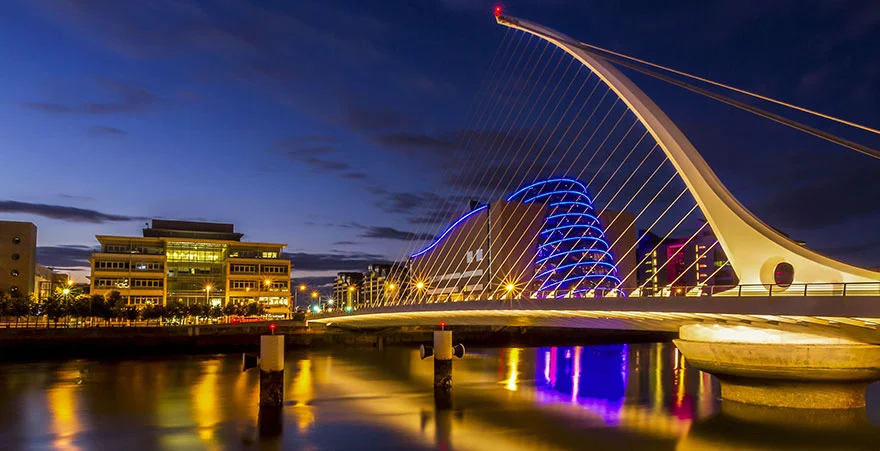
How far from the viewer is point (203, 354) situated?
43.0 m

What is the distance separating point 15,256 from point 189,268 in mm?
18197

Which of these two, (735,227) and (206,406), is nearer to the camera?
(735,227)

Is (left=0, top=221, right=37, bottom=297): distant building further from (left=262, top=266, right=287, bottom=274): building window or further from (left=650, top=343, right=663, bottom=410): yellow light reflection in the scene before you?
(left=650, top=343, right=663, bottom=410): yellow light reflection

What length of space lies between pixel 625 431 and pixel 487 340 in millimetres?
37047

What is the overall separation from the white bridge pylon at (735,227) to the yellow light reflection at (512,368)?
447 inches

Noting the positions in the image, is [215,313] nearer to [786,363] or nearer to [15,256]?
[15,256]

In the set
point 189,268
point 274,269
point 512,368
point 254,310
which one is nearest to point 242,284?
point 274,269

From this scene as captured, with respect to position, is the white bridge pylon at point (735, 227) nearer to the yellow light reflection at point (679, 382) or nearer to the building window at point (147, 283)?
the yellow light reflection at point (679, 382)

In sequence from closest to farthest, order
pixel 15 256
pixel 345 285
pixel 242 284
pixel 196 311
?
pixel 15 256 → pixel 196 311 → pixel 242 284 → pixel 345 285

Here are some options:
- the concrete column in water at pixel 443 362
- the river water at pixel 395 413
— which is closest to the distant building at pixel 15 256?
the river water at pixel 395 413

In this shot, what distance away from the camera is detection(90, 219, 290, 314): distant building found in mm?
69625

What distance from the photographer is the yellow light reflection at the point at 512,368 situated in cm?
2870

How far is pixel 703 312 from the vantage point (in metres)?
16.4

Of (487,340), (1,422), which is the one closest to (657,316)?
(1,422)
